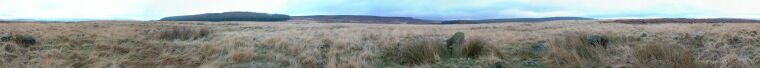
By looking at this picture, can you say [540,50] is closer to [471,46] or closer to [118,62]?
[471,46]

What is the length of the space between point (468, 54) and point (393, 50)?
3.21 feet

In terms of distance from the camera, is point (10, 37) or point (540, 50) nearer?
point (540, 50)

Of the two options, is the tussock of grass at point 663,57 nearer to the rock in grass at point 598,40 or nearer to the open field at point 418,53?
the open field at point 418,53

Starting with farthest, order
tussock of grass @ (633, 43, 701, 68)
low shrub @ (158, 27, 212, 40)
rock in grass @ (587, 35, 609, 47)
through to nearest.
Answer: low shrub @ (158, 27, 212, 40) → rock in grass @ (587, 35, 609, 47) → tussock of grass @ (633, 43, 701, 68)

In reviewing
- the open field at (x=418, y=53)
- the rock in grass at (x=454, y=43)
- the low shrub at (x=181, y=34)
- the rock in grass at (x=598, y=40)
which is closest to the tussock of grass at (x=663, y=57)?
the open field at (x=418, y=53)

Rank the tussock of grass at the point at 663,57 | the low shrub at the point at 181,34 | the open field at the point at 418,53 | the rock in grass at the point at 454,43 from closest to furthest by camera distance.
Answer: the tussock of grass at the point at 663,57, the open field at the point at 418,53, the rock in grass at the point at 454,43, the low shrub at the point at 181,34

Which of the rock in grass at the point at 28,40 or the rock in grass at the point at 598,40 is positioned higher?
the rock in grass at the point at 598,40

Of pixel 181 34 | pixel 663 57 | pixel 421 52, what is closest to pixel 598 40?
pixel 663 57

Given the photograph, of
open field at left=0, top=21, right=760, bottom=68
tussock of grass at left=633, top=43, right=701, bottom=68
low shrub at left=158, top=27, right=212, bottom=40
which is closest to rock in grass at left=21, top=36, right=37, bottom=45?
open field at left=0, top=21, right=760, bottom=68

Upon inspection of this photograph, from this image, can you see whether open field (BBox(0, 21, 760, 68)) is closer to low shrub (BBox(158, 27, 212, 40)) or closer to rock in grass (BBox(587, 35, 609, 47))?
rock in grass (BBox(587, 35, 609, 47))

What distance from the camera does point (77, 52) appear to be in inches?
350

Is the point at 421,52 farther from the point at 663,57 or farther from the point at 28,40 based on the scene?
the point at 28,40

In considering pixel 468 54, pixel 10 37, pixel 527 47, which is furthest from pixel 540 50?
pixel 10 37

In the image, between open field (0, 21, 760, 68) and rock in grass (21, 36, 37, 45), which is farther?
rock in grass (21, 36, 37, 45)
